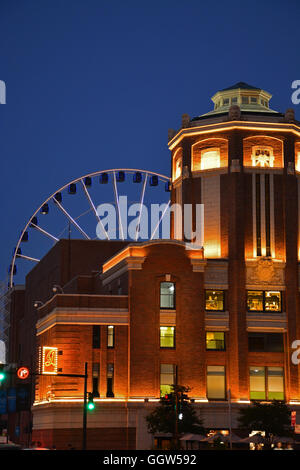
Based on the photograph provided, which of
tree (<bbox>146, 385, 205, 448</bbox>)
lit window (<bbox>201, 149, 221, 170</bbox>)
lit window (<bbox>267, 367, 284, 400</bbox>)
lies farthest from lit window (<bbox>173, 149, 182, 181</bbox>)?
tree (<bbox>146, 385, 205, 448</bbox>)

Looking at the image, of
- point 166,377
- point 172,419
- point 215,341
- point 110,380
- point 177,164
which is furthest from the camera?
point 177,164

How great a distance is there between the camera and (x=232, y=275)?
90.4 metres

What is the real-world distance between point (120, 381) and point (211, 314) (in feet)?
38.0

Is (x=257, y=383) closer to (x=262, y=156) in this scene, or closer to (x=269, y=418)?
(x=269, y=418)

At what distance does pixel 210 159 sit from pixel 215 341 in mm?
19986

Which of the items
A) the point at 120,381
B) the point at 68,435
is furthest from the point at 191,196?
the point at 68,435

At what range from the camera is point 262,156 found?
95.1 metres

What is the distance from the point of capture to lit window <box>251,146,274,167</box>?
311 feet

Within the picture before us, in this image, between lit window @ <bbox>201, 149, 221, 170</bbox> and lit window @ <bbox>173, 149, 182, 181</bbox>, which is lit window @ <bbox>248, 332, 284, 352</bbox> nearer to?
lit window @ <bbox>201, 149, 221, 170</bbox>

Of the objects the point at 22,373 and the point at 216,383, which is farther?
Result: the point at 216,383

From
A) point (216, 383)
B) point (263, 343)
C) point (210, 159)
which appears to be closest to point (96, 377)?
point (216, 383)

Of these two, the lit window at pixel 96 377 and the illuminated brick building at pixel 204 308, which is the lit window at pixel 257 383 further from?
the lit window at pixel 96 377

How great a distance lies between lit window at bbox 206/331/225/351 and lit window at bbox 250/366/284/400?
376 cm
